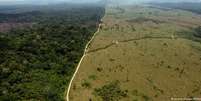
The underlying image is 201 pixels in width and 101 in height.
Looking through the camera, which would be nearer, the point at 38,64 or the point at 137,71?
the point at 38,64

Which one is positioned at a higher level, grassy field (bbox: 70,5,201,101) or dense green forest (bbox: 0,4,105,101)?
dense green forest (bbox: 0,4,105,101)

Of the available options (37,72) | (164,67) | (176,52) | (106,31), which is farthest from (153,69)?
(106,31)

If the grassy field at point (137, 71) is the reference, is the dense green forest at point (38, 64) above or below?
above

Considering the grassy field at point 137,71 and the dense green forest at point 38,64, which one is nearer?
the dense green forest at point 38,64

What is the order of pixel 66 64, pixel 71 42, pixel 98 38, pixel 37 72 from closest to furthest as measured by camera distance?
1. pixel 37 72
2. pixel 66 64
3. pixel 71 42
4. pixel 98 38

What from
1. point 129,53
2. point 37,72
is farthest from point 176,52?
point 37,72

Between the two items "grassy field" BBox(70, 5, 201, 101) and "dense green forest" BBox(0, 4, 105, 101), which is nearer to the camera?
"dense green forest" BBox(0, 4, 105, 101)

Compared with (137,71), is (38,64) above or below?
above

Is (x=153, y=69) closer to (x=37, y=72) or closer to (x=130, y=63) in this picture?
(x=130, y=63)

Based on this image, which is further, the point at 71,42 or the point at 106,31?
the point at 106,31

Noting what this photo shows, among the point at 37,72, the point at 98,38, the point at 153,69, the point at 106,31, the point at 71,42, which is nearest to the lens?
the point at 37,72
